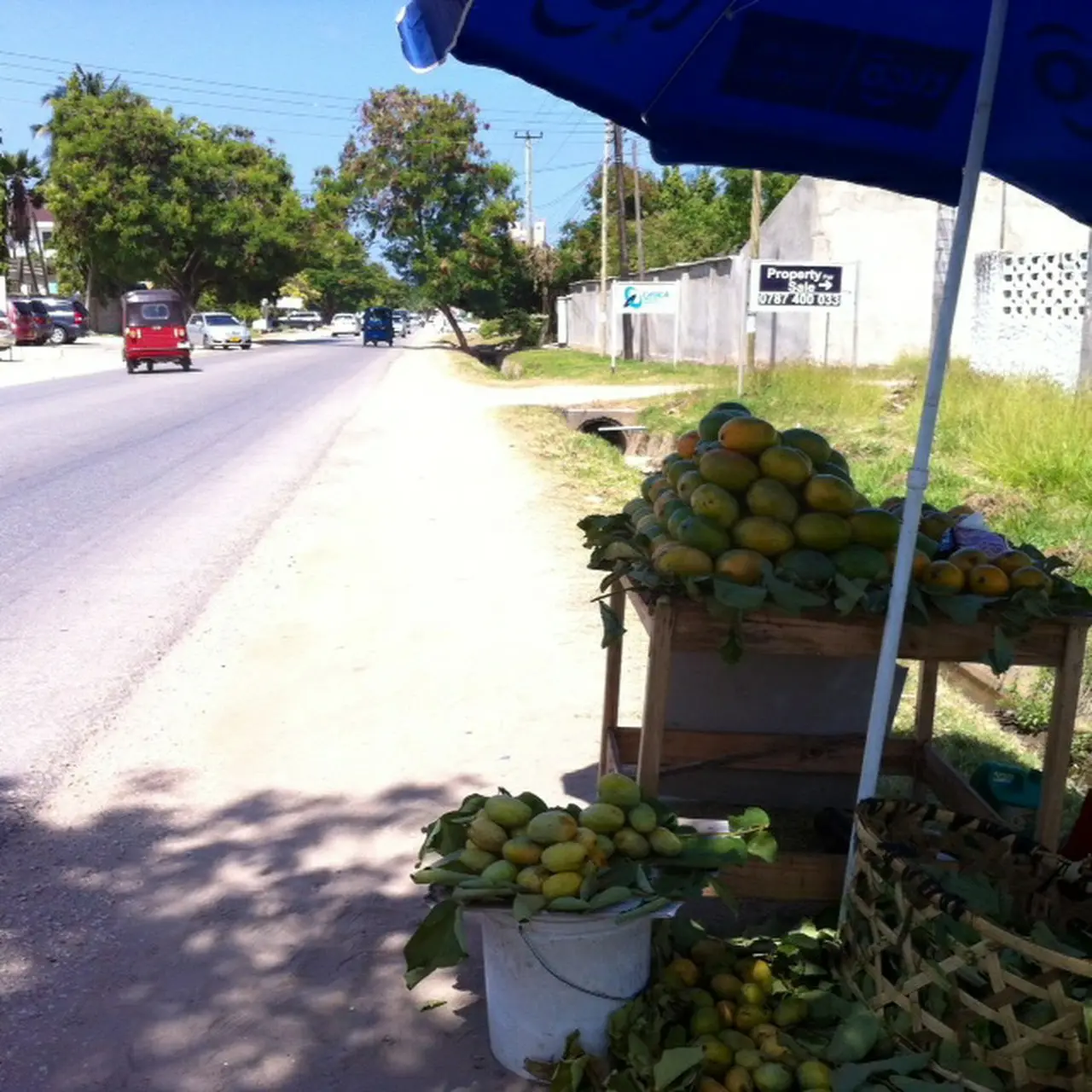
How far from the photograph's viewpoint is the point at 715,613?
9.91 feet

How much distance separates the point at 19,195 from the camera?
68.8 metres

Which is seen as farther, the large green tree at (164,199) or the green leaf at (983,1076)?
the large green tree at (164,199)

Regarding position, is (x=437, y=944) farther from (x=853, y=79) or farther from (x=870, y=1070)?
(x=853, y=79)

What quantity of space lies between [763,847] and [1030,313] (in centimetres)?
1478

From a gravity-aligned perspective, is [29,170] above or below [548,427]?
above

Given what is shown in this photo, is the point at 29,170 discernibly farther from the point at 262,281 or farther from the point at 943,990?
the point at 943,990

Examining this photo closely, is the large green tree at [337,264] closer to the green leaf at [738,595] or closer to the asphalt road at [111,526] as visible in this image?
the asphalt road at [111,526]

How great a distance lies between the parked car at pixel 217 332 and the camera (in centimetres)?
4894

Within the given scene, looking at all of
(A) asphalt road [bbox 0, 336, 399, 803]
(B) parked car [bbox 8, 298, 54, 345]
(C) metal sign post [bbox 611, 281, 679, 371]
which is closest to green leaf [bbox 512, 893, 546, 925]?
(A) asphalt road [bbox 0, 336, 399, 803]

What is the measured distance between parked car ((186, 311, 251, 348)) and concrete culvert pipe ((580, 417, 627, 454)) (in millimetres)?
32540

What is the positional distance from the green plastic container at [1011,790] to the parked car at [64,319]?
48.1 m

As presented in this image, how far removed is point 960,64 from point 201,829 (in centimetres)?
328

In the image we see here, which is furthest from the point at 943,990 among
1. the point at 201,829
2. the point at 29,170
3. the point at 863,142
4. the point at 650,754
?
→ the point at 29,170

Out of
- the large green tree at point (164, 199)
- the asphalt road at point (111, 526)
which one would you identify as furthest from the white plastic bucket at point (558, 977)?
the large green tree at point (164, 199)
